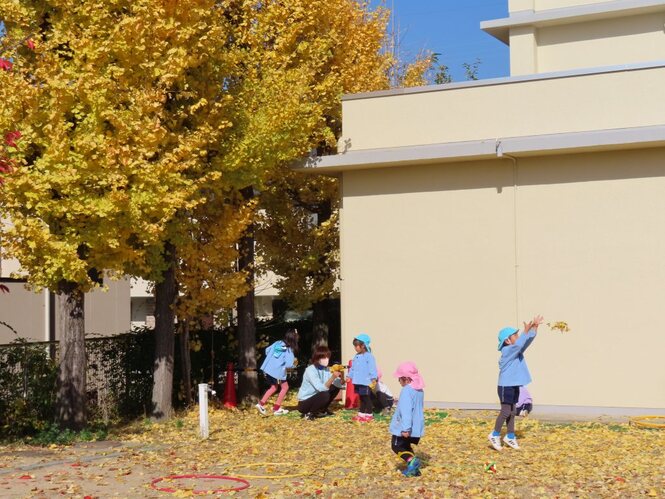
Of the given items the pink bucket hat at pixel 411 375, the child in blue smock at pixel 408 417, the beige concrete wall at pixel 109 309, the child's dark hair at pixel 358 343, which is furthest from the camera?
the beige concrete wall at pixel 109 309

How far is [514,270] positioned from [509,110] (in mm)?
2566

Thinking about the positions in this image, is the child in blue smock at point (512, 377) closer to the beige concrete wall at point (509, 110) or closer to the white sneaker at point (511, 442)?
the white sneaker at point (511, 442)

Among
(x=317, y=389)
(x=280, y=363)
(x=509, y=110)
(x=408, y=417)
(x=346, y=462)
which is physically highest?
(x=509, y=110)

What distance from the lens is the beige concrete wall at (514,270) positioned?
15.5 metres

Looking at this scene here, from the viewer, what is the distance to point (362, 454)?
12125 millimetres

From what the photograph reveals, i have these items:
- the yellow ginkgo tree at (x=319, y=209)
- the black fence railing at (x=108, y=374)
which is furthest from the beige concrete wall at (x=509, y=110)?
the black fence railing at (x=108, y=374)

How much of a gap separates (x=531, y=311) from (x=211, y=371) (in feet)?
20.3

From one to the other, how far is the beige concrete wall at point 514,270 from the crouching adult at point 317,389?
1263mm

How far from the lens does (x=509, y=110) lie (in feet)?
53.5

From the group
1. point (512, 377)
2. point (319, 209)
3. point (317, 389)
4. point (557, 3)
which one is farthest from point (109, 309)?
point (512, 377)

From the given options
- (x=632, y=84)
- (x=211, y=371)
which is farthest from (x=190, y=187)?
(x=632, y=84)

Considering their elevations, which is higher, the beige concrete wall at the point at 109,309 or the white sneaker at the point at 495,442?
the beige concrete wall at the point at 109,309

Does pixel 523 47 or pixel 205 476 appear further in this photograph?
pixel 523 47

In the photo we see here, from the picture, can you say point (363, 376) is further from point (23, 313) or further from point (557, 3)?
point (23, 313)
